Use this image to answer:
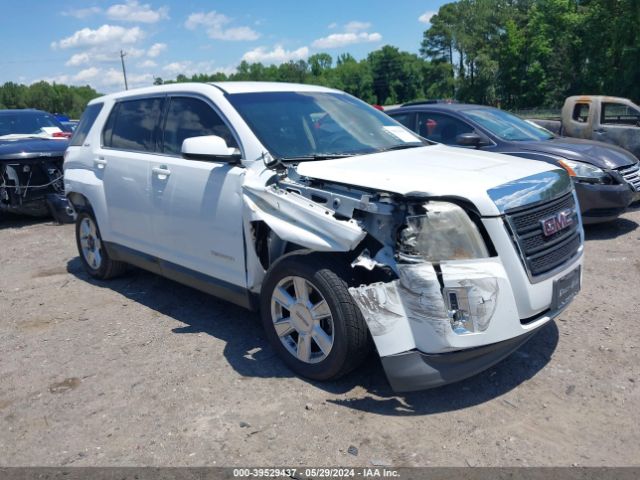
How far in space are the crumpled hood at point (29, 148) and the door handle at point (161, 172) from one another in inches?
191

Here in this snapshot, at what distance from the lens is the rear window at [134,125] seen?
194 inches

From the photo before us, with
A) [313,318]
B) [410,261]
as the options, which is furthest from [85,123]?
[410,261]

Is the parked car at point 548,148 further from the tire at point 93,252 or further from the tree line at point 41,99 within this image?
the tree line at point 41,99

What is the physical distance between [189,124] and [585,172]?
197 inches

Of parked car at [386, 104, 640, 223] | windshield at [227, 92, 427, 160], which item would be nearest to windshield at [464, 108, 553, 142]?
parked car at [386, 104, 640, 223]

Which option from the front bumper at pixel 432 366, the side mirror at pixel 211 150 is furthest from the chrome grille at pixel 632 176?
the side mirror at pixel 211 150

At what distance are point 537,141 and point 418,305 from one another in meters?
5.31

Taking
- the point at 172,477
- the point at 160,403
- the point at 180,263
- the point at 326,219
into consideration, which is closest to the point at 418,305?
the point at 326,219

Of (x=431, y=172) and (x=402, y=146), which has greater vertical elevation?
(x=402, y=146)

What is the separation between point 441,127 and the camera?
7781 millimetres

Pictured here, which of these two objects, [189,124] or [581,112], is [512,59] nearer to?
[581,112]

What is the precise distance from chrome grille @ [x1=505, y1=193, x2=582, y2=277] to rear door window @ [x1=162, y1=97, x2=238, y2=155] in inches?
81.4

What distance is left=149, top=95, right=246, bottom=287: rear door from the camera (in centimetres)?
402

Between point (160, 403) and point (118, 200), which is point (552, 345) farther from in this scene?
point (118, 200)
